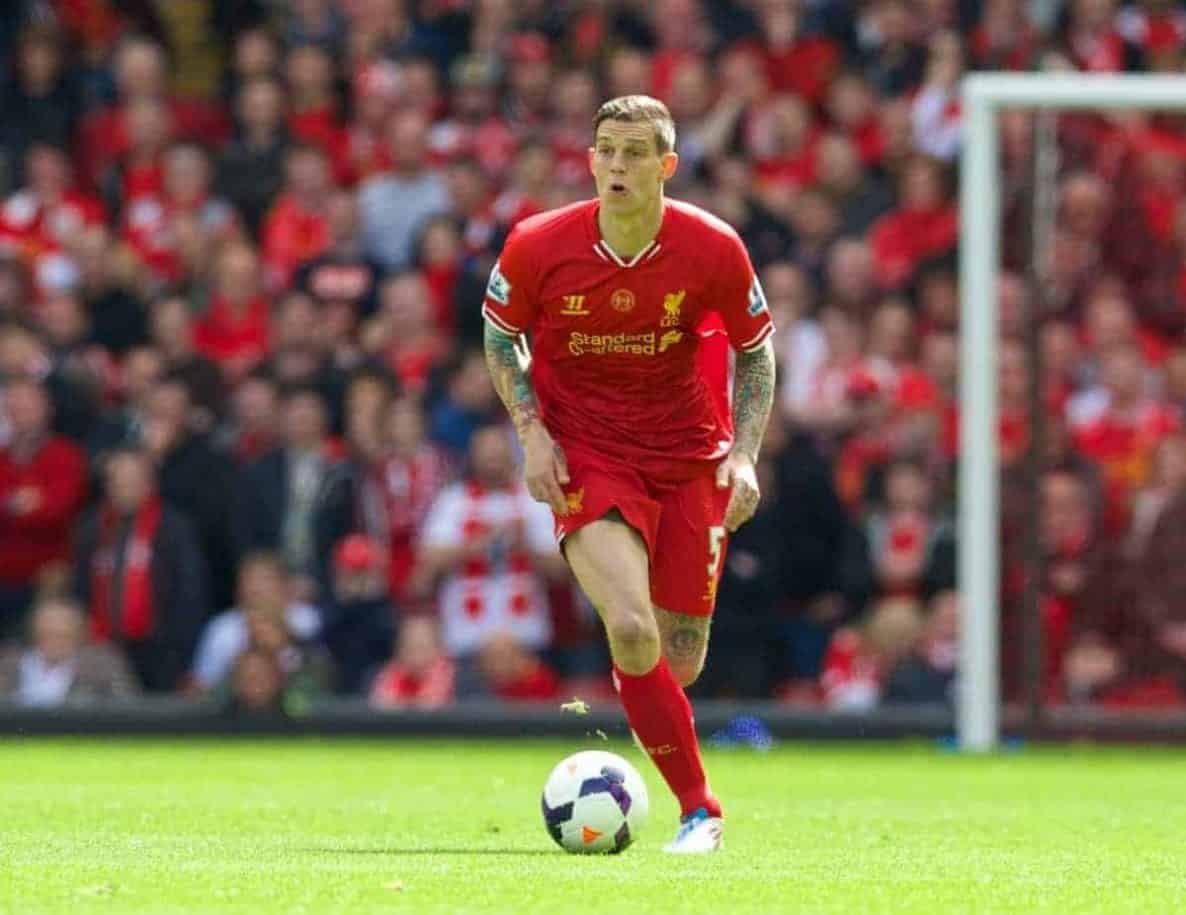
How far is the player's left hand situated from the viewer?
27.9 ft

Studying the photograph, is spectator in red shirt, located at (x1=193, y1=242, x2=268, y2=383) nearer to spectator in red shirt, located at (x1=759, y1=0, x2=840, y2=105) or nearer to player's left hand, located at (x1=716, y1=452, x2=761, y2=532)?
spectator in red shirt, located at (x1=759, y1=0, x2=840, y2=105)

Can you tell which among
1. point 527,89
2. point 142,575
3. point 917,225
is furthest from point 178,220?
point 917,225

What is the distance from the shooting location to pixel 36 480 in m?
16.1

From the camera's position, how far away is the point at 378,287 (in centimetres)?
1683

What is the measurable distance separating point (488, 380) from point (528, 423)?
749 cm

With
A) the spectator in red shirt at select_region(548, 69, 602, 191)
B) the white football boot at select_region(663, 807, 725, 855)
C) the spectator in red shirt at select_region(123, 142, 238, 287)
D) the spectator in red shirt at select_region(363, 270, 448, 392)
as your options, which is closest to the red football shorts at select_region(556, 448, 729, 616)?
the white football boot at select_region(663, 807, 725, 855)

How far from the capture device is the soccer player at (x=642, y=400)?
8.48 m

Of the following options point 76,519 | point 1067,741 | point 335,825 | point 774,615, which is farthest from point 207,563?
point 335,825

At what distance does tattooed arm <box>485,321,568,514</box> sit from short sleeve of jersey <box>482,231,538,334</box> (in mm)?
46

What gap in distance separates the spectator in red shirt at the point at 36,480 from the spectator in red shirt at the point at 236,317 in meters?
1.12

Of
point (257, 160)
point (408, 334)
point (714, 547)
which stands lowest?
point (714, 547)

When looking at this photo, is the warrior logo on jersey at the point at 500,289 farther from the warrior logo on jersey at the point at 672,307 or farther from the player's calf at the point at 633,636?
the player's calf at the point at 633,636

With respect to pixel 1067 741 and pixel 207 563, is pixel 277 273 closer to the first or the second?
pixel 207 563

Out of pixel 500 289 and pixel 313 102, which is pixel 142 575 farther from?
pixel 500 289
